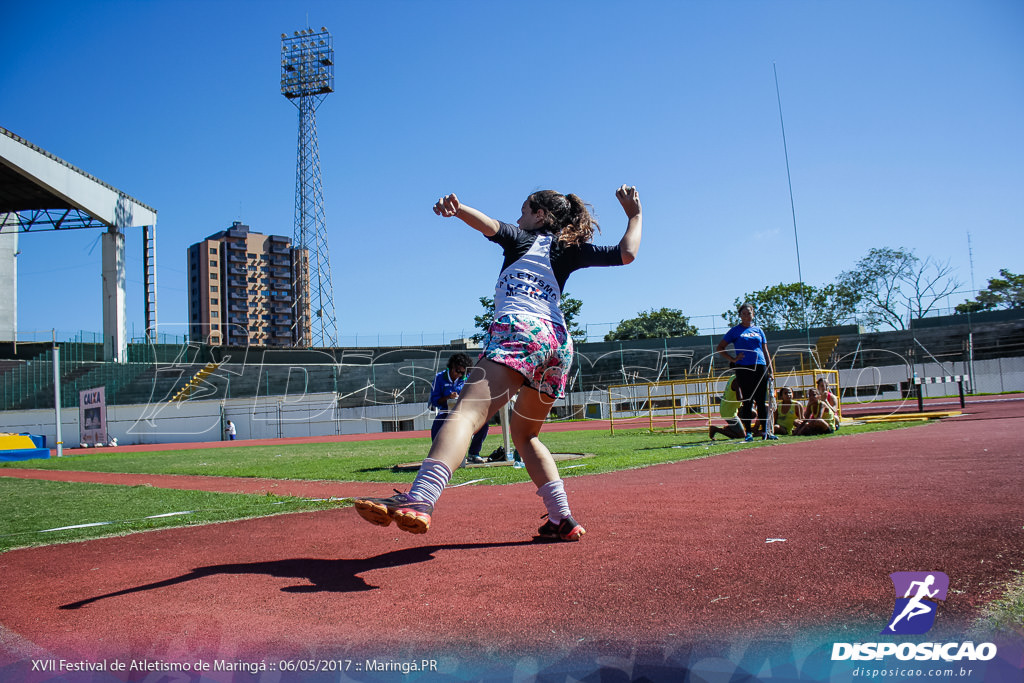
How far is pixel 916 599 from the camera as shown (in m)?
2.06

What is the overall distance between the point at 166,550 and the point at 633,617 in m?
2.87

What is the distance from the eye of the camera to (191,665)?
6.56ft

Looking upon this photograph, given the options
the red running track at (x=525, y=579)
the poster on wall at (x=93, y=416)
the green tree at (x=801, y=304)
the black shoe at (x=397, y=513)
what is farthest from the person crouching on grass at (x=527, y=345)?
the green tree at (x=801, y=304)

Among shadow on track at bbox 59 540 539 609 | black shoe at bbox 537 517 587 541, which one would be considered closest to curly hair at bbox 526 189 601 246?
black shoe at bbox 537 517 587 541

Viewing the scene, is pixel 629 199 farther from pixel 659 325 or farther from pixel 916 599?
pixel 659 325

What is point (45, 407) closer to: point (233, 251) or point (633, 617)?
point (633, 617)

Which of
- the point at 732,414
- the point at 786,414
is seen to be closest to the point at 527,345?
the point at 732,414

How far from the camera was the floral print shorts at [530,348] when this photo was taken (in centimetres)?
305

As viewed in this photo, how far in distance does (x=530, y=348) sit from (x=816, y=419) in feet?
32.6

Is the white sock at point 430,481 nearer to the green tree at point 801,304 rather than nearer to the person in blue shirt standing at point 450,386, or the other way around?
the person in blue shirt standing at point 450,386

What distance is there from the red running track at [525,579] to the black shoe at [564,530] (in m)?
0.10

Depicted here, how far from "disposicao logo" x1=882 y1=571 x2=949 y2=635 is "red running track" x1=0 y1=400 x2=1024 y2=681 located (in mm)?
37

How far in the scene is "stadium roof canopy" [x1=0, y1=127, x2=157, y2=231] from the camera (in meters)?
30.2

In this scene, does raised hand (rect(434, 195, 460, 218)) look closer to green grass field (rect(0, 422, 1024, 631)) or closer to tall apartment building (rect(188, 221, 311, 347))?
green grass field (rect(0, 422, 1024, 631))
